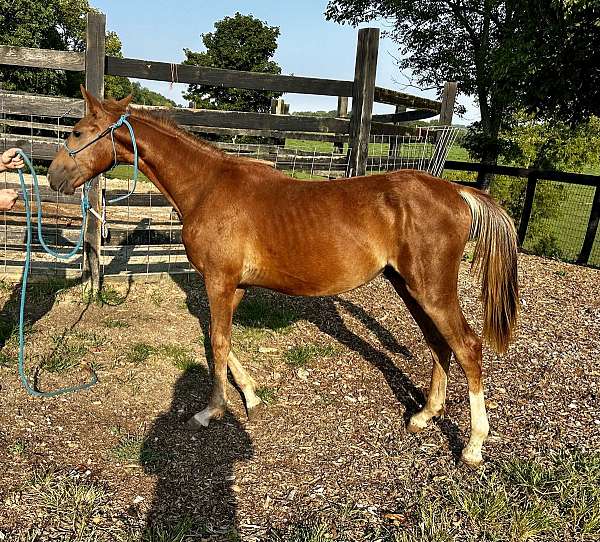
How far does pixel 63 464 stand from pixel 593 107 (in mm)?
9356

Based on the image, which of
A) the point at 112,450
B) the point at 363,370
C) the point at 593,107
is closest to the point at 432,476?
the point at 363,370

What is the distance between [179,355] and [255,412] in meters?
1.17

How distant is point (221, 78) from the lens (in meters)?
6.17

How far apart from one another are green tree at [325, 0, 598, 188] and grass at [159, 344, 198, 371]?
23.3 feet

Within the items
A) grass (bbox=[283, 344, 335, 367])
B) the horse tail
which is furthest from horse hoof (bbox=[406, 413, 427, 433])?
grass (bbox=[283, 344, 335, 367])

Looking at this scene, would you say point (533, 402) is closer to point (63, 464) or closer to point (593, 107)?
point (63, 464)

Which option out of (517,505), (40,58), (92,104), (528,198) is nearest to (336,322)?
(517,505)

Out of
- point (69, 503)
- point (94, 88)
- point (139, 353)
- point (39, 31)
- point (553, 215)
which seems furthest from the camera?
point (39, 31)

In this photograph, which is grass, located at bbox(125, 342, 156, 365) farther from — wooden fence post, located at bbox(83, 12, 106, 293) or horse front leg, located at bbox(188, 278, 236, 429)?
wooden fence post, located at bbox(83, 12, 106, 293)

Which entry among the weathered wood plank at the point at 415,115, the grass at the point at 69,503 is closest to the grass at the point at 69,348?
the grass at the point at 69,503

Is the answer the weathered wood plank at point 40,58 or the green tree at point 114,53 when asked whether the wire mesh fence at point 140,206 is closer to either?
the weathered wood plank at point 40,58

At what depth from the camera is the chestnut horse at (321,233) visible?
358 centimetres

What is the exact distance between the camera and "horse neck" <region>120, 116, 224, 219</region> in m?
3.96

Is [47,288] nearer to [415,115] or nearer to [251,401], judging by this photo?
[251,401]
